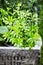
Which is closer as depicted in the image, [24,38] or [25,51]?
[25,51]

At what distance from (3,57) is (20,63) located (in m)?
0.20

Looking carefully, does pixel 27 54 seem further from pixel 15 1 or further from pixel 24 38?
pixel 15 1

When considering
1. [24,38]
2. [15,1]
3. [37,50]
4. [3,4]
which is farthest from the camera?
[15,1]

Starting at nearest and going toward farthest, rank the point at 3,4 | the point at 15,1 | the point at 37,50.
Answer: the point at 37,50, the point at 3,4, the point at 15,1

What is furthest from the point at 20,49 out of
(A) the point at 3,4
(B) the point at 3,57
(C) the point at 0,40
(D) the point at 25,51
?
(A) the point at 3,4

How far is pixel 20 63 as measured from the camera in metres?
2.37

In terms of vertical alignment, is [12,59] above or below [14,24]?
below

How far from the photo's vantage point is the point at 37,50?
228 centimetres

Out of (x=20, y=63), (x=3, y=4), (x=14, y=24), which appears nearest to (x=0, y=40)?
(x=14, y=24)

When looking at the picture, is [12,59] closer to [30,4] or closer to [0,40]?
[0,40]

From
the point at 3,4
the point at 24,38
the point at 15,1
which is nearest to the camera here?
the point at 24,38

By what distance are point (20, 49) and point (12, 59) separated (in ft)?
0.47

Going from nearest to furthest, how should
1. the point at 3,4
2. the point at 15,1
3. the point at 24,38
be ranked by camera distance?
1. the point at 24,38
2. the point at 3,4
3. the point at 15,1

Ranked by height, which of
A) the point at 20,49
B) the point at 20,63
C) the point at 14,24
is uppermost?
the point at 14,24
